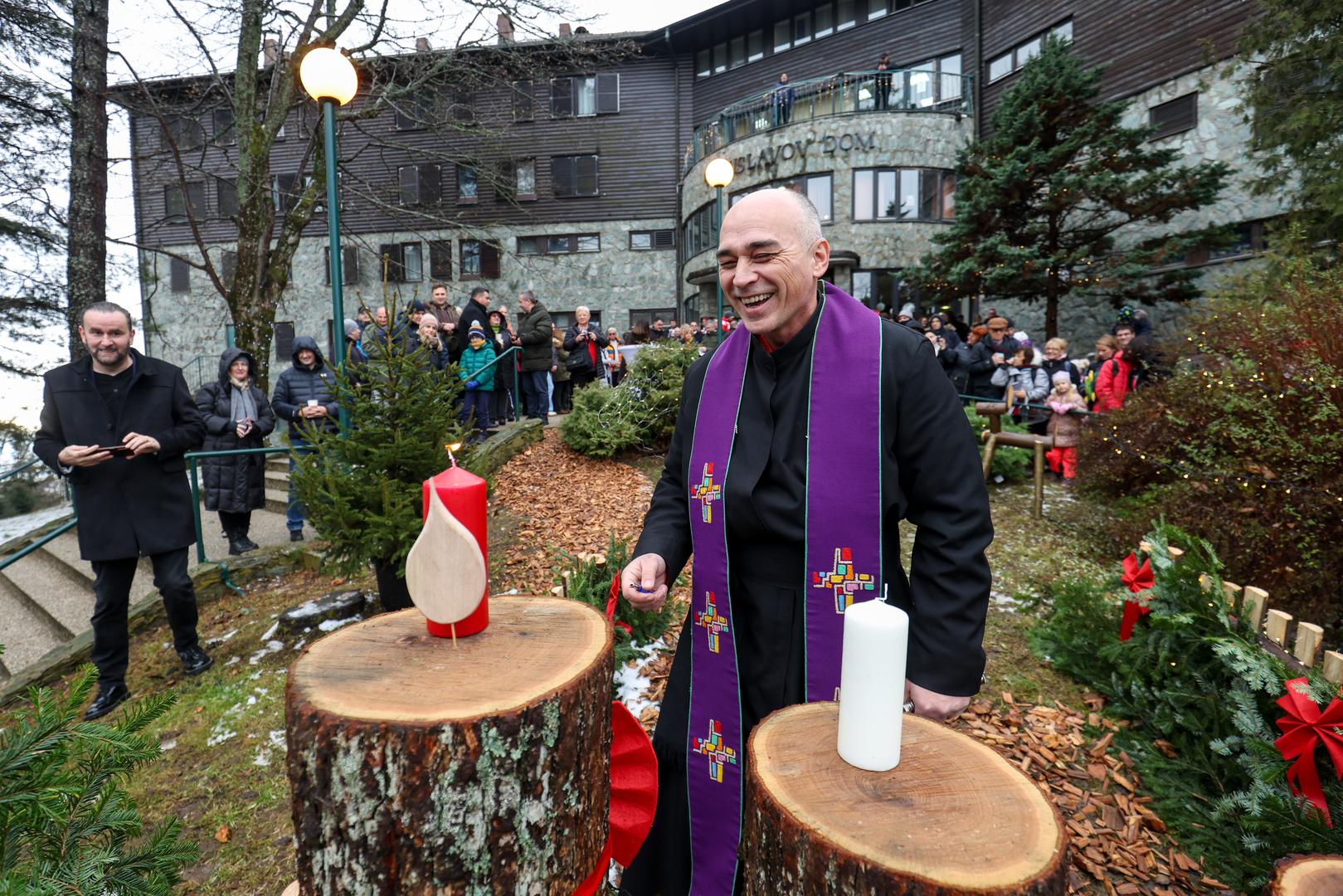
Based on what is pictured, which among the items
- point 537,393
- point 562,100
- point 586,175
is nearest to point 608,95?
point 562,100

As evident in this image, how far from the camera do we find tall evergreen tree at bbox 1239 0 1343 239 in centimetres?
855

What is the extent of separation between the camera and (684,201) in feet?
75.7

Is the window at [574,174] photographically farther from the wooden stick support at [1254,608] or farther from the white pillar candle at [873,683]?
the white pillar candle at [873,683]

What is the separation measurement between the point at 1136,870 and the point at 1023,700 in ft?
3.93

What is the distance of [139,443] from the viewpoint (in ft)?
13.0

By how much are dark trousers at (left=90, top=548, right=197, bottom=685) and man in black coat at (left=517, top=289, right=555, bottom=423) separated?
236 inches

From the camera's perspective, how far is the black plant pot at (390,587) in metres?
4.83

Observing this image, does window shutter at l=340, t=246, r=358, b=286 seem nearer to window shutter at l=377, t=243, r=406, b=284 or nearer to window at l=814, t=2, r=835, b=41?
window shutter at l=377, t=243, r=406, b=284

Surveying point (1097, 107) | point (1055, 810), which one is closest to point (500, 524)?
point (1055, 810)

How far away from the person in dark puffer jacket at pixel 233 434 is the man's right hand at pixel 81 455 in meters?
2.56

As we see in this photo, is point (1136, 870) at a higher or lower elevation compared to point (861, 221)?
lower

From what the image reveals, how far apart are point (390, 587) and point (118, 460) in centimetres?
191

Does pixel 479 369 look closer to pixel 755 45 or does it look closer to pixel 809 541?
pixel 809 541

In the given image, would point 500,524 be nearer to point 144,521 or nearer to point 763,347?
point 144,521
